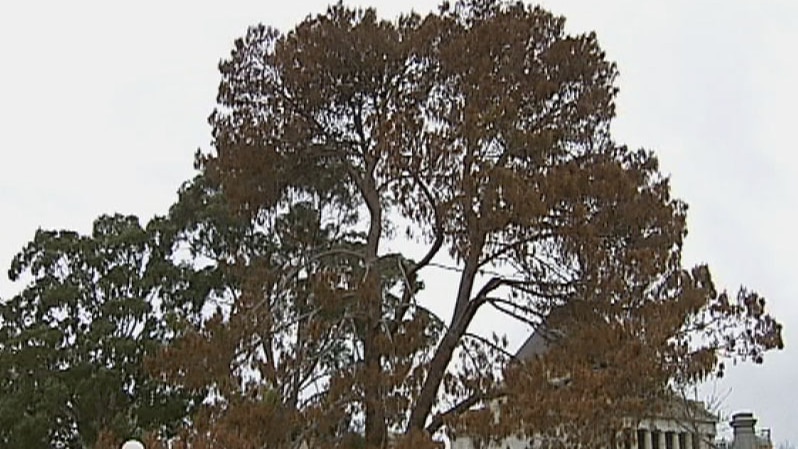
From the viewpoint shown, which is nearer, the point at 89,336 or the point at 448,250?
the point at 448,250

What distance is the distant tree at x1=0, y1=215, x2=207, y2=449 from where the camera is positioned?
67.7 ft

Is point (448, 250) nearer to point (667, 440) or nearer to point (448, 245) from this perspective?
point (448, 245)

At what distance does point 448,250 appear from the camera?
13648 mm

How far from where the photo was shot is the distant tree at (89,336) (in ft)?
67.7

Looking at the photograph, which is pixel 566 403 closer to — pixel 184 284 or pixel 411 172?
pixel 411 172

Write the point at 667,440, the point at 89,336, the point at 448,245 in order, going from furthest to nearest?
the point at 667,440, the point at 89,336, the point at 448,245

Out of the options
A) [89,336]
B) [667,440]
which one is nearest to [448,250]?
[89,336]

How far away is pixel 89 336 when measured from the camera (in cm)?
2120

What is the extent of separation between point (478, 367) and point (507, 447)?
3.24 feet

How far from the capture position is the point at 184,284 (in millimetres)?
21922

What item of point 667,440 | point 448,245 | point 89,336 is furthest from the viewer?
point 667,440

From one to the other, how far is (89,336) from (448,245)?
10.1m

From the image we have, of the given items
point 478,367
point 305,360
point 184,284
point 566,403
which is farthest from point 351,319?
point 184,284

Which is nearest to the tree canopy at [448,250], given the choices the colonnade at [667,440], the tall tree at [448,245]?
the tall tree at [448,245]
